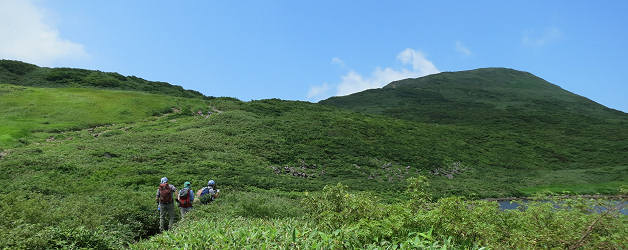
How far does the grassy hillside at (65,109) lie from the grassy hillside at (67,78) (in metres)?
13.7

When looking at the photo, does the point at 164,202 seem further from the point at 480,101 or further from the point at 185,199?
the point at 480,101

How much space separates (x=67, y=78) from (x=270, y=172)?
2287 inches

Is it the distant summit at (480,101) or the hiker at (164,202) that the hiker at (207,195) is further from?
the distant summit at (480,101)

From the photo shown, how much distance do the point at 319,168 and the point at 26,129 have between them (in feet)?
96.4

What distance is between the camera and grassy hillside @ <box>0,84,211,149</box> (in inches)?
1466

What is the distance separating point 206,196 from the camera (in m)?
18.5

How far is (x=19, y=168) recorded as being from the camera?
23.6 m

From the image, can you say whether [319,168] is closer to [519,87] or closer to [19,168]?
[19,168]

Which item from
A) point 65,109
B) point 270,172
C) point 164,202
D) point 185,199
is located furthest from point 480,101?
point 164,202

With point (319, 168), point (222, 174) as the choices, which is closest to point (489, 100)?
point (319, 168)

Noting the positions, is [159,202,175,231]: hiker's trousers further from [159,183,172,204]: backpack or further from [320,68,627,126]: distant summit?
[320,68,627,126]: distant summit

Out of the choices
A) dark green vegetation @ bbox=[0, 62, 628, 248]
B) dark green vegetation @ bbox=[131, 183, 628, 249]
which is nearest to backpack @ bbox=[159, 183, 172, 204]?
dark green vegetation @ bbox=[0, 62, 628, 248]

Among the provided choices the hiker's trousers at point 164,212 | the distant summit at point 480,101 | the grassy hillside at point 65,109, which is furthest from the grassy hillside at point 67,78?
the distant summit at point 480,101

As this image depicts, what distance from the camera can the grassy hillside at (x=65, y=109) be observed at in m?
37.2
